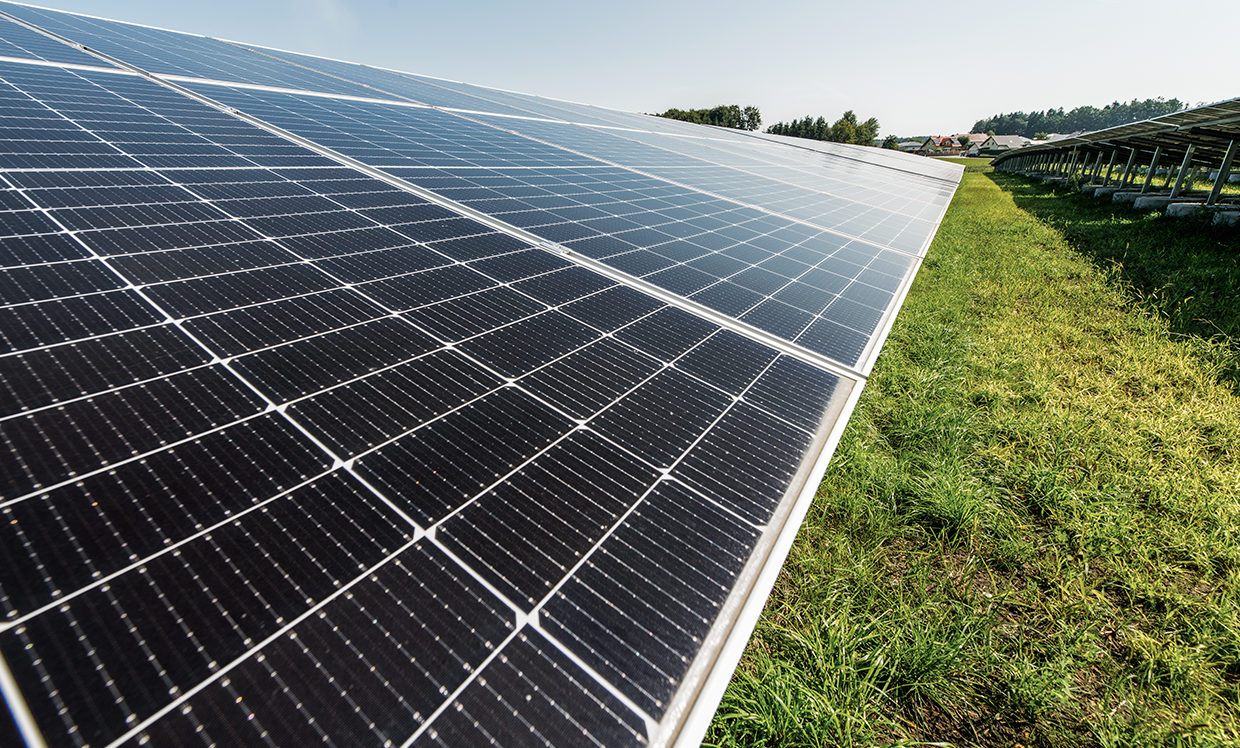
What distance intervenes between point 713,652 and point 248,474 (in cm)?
257

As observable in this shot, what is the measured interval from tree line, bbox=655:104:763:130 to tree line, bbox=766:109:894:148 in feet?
28.3

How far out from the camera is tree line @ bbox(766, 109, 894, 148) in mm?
132625

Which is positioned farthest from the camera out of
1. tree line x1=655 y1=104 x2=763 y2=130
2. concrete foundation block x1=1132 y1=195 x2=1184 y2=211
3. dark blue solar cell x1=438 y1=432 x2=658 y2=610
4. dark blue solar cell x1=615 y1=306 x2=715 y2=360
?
tree line x1=655 y1=104 x2=763 y2=130

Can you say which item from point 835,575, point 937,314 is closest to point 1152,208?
point 937,314

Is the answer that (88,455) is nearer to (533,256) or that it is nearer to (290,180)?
(533,256)

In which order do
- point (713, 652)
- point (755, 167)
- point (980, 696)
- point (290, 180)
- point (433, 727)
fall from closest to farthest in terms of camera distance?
point (433, 727) < point (713, 652) < point (980, 696) < point (290, 180) < point (755, 167)

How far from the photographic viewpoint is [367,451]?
9.84ft

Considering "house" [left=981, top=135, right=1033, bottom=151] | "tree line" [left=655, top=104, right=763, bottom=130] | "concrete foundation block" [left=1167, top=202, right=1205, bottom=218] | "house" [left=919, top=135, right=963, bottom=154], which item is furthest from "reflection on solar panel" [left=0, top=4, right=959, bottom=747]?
"house" [left=919, top=135, right=963, bottom=154]

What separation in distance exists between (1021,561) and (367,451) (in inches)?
221

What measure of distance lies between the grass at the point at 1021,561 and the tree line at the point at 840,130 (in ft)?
475

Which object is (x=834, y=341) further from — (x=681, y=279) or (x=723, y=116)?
(x=723, y=116)

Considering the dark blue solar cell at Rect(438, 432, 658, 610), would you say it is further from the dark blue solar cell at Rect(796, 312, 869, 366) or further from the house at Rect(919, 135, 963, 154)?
the house at Rect(919, 135, 963, 154)

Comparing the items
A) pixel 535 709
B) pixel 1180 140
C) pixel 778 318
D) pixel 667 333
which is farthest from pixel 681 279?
pixel 1180 140

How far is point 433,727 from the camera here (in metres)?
1.92
